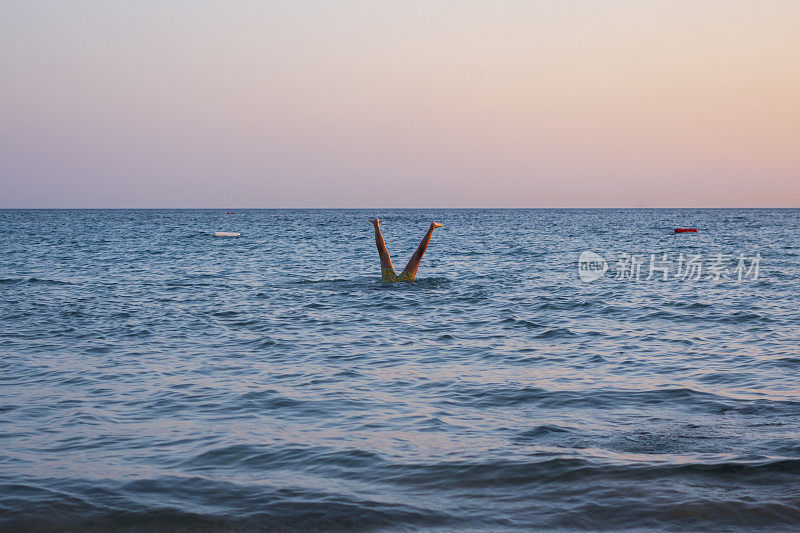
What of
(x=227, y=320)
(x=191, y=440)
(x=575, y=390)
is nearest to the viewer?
(x=191, y=440)

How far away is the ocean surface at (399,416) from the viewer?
6074 millimetres

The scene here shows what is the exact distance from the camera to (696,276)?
3022 centimetres

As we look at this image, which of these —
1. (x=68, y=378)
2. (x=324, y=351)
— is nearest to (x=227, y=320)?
(x=324, y=351)

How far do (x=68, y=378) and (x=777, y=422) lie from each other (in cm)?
1003

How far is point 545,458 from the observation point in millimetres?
7180

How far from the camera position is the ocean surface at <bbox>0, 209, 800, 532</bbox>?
6.07 metres

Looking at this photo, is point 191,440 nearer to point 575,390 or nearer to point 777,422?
point 575,390

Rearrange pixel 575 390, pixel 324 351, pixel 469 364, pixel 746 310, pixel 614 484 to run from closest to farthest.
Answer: pixel 614 484, pixel 575 390, pixel 469 364, pixel 324 351, pixel 746 310

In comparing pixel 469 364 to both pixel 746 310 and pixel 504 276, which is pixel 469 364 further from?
pixel 504 276

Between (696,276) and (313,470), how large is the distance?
26.8m

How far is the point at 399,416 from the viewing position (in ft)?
29.5

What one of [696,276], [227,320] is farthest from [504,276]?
[227,320]

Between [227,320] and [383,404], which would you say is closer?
[383,404]

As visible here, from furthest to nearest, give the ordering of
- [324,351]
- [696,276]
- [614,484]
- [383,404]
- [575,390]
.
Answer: [696,276] → [324,351] → [575,390] → [383,404] → [614,484]
